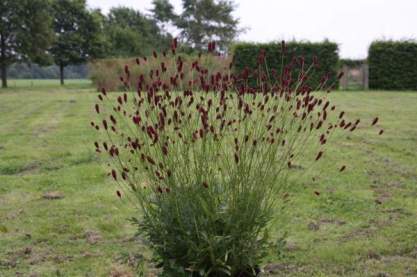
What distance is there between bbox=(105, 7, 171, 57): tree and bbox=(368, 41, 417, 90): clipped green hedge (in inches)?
969

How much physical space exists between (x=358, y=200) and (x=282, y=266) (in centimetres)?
182

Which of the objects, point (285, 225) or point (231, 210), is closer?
point (231, 210)

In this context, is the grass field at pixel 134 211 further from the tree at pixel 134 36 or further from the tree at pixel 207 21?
the tree at pixel 134 36

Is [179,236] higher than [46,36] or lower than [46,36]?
lower

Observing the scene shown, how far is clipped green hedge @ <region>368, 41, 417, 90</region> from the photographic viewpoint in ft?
69.2

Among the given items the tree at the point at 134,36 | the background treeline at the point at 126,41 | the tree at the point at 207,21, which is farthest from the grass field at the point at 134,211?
the tree at the point at 134,36

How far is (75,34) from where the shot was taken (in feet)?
135

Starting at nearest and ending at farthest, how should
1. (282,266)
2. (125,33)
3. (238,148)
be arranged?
(238,148) < (282,266) < (125,33)

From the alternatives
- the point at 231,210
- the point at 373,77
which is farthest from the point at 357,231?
the point at 373,77

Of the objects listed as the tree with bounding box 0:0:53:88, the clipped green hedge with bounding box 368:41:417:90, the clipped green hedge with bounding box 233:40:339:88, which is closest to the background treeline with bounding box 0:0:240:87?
the tree with bounding box 0:0:53:88

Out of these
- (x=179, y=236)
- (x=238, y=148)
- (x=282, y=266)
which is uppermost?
(x=238, y=148)

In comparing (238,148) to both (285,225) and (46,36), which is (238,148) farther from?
(46,36)

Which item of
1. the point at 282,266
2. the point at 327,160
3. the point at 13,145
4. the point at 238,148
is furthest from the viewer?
the point at 13,145

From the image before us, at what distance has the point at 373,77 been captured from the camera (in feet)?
71.3
